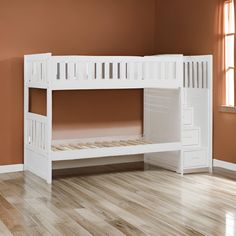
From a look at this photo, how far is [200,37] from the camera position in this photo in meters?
5.46

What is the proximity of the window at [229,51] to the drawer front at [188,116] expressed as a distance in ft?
1.29

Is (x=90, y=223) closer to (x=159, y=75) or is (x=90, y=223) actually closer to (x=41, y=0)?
(x=159, y=75)

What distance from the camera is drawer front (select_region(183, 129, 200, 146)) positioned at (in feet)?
16.9

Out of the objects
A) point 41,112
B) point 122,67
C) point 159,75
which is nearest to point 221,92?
point 159,75

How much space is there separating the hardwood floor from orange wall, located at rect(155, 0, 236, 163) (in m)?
0.53

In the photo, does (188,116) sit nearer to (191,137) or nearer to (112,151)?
(191,137)

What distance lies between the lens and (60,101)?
5.51 metres

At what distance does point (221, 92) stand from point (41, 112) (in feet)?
6.25

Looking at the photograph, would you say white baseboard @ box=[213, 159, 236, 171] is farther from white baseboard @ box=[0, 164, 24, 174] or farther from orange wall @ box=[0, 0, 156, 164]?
white baseboard @ box=[0, 164, 24, 174]

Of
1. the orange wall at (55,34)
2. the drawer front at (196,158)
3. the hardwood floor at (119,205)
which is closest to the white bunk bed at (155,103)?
the drawer front at (196,158)

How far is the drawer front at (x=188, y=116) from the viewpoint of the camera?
5.20 meters

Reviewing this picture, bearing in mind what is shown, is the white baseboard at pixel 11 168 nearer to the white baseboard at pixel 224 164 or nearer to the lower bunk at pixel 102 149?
the lower bunk at pixel 102 149

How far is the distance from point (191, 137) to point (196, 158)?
0.22 metres

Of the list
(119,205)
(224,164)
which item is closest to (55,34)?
(224,164)
